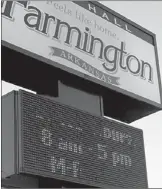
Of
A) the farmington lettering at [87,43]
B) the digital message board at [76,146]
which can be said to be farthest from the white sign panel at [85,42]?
the digital message board at [76,146]

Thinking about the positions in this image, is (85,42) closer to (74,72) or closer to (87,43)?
(87,43)

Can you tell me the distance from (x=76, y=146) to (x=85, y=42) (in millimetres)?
2336

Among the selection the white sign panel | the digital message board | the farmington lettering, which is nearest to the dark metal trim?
the white sign panel

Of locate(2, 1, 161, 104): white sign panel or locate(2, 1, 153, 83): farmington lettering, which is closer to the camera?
locate(2, 1, 161, 104): white sign panel

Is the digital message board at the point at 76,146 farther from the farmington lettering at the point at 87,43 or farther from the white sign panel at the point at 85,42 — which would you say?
the farmington lettering at the point at 87,43

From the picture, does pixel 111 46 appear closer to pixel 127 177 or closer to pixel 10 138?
pixel 127 177

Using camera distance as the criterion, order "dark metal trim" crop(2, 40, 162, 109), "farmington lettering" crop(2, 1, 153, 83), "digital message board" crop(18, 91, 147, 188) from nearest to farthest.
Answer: "digital message board" crop(18, 91, 147, 188) < "dark metal trim" crop(2, 40, 162, 109) < "farmington lettering" crop(2, 1, 153, 83)

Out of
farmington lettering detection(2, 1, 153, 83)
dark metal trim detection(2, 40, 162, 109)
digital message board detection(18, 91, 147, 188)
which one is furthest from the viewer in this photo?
farmington lettering detection(2, 1, 153, 83)

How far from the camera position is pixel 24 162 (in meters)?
7.42

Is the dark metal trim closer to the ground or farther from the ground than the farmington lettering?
closer to the ground

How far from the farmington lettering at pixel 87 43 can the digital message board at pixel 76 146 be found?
4.80 ft

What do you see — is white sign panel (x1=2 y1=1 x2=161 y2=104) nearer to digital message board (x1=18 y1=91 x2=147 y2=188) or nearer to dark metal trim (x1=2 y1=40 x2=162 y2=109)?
dark metal trim (x1=2 y1=40 x2=162 y2=109)

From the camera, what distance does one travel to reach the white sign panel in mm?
8938

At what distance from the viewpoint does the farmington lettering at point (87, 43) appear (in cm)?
913
